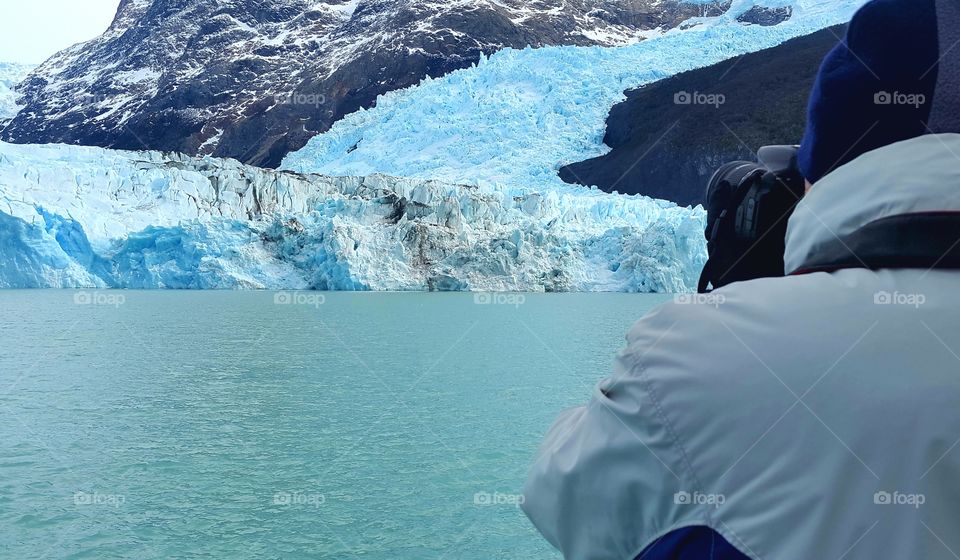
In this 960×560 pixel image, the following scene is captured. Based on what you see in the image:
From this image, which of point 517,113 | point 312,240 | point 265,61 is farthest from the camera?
point 265,61

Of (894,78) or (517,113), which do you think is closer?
(894,78)

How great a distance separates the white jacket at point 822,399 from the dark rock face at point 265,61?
52362mm

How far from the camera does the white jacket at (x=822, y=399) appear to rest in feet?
2.09

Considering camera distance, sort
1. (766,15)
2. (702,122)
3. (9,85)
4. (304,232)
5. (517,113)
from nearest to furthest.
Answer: (304,232) < (517,113) < (702,122) < (766,15) < (9,85)

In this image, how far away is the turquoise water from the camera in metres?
3.28

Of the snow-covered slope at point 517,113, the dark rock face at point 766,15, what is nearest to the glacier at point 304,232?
the snow-covered slope at point 517,113

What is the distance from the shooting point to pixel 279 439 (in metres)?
4.87

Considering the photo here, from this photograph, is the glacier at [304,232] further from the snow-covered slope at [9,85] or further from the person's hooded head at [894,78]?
the snow-covered slope at [9,85]

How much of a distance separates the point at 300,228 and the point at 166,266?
429cm

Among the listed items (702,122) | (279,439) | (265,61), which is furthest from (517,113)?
(265,61)

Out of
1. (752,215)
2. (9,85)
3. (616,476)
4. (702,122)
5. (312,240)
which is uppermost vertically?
(9,85)

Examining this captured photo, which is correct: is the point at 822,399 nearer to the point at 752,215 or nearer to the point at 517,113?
the point at 752,215

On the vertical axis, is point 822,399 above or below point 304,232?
above

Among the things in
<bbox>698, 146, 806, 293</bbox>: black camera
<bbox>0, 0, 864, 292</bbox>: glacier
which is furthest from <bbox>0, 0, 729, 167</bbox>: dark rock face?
<bbox>698, 146, 806, 293</bbox>: black camera
